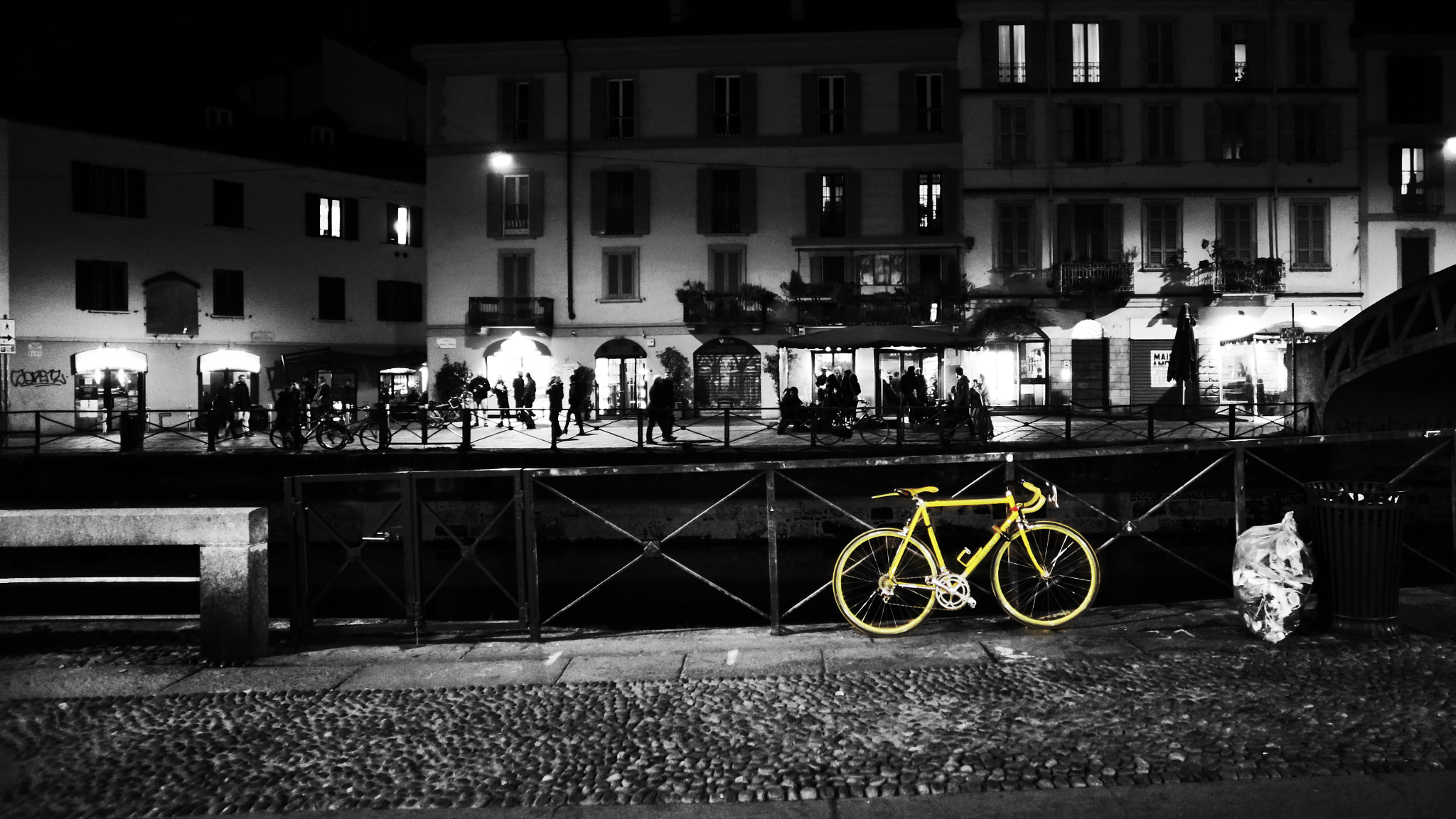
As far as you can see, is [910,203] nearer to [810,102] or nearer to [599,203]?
[810,102]

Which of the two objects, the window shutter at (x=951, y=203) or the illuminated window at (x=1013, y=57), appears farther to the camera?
the illuminated window at (x=1013, y=57)

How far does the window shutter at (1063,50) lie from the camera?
103 feet

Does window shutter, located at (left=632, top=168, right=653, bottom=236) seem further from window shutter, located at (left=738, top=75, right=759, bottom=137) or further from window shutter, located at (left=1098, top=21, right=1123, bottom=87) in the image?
window shutter, located at (left=1098, top=21, right=1123, bottom=87)

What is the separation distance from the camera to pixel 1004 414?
94.4 feet

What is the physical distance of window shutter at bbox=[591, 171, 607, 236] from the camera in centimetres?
3269

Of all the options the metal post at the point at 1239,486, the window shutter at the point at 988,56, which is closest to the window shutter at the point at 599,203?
the window shutter at the point at 988,56

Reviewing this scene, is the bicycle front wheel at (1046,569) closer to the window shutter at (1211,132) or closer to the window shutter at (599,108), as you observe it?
the window shutter at (599,108)

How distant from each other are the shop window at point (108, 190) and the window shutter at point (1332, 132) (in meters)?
38.0

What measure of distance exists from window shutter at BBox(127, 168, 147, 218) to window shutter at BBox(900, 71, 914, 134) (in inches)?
974

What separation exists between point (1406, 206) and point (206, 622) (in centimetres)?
3585

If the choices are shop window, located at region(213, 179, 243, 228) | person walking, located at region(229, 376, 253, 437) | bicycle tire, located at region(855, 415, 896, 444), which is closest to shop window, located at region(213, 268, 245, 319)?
shop window, located at region(213, 179, 243, 228)

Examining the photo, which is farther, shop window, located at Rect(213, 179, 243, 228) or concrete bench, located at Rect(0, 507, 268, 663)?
shop window, located at Rect(213, 179, 243, 228)

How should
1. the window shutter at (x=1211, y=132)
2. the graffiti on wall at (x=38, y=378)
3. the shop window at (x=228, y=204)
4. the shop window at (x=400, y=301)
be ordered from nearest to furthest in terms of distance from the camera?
the graffiti on wall at (x=38, y=378)
the window shutter at (x=1211, y=132)
the shop window at (x=228, y=204)
the shop window at (x=400, y=301)

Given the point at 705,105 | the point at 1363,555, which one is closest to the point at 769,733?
the point at 1363,555
